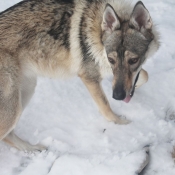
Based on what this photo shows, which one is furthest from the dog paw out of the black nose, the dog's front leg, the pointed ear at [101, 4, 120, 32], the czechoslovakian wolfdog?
the pointed ear at [101, 4, 120, 32]

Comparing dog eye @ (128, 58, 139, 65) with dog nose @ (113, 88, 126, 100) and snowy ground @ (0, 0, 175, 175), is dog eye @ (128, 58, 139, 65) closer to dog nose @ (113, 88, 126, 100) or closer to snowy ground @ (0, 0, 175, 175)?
dog nose @ (113, 88, 126, 100)

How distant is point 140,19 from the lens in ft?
12.1

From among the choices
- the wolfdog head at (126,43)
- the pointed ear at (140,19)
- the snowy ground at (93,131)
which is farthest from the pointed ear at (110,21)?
the snowy ground at (93,131)

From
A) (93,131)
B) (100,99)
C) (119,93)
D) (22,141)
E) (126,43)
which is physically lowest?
(93,131)

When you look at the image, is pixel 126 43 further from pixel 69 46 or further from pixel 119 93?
pixel 69 46

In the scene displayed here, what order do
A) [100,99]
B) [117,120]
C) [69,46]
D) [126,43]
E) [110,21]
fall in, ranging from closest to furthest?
[126,43] → [110,21] → [69,46] → [100,99] → [117,120]

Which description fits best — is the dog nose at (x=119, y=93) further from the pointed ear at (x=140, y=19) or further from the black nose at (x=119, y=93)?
the pointed ear at (x=140, y=19)

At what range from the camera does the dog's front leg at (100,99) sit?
166 inches

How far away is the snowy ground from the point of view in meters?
3.82

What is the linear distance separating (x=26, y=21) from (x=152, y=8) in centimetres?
354

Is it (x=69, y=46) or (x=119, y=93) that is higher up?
(x=69, y=46)

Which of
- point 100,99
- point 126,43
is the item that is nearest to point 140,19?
point 126,43

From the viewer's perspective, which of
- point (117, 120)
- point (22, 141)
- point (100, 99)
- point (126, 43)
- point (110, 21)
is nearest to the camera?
point (126, 43)

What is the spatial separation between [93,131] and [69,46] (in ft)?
3.88
